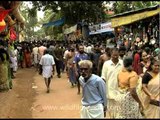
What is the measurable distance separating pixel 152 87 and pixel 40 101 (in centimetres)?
633

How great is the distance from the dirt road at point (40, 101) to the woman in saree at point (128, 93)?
2886mm

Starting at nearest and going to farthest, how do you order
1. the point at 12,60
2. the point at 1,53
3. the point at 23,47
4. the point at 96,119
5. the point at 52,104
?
the point at 96,119, the point at 52,104, the point at 1,53, the point at 12,60, the point at 23,47

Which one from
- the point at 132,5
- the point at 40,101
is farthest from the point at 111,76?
the point at 132,5

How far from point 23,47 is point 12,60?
655 centimetres

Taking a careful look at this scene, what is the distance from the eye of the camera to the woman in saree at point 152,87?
663cm

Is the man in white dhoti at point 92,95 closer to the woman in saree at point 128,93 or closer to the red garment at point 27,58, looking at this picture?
the woman in saree at point 128,93

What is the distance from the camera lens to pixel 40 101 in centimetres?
1246

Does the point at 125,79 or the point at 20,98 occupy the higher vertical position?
the point at 125,79

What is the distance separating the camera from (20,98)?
13.1 m

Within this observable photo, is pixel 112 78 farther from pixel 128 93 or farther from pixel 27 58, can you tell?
pixel 27 58

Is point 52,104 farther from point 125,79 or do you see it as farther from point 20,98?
point 125,79

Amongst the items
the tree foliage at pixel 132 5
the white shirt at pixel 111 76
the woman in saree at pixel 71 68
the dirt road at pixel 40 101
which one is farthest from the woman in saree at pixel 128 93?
the woman in saree at pixel 71 68

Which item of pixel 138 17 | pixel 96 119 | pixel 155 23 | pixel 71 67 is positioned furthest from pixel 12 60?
pixel 96 119

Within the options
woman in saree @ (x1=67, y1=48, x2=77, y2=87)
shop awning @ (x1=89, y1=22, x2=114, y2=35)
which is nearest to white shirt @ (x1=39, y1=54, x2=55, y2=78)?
woman in saree @ (x1=67, y1=48, x2=77, y2=87)
